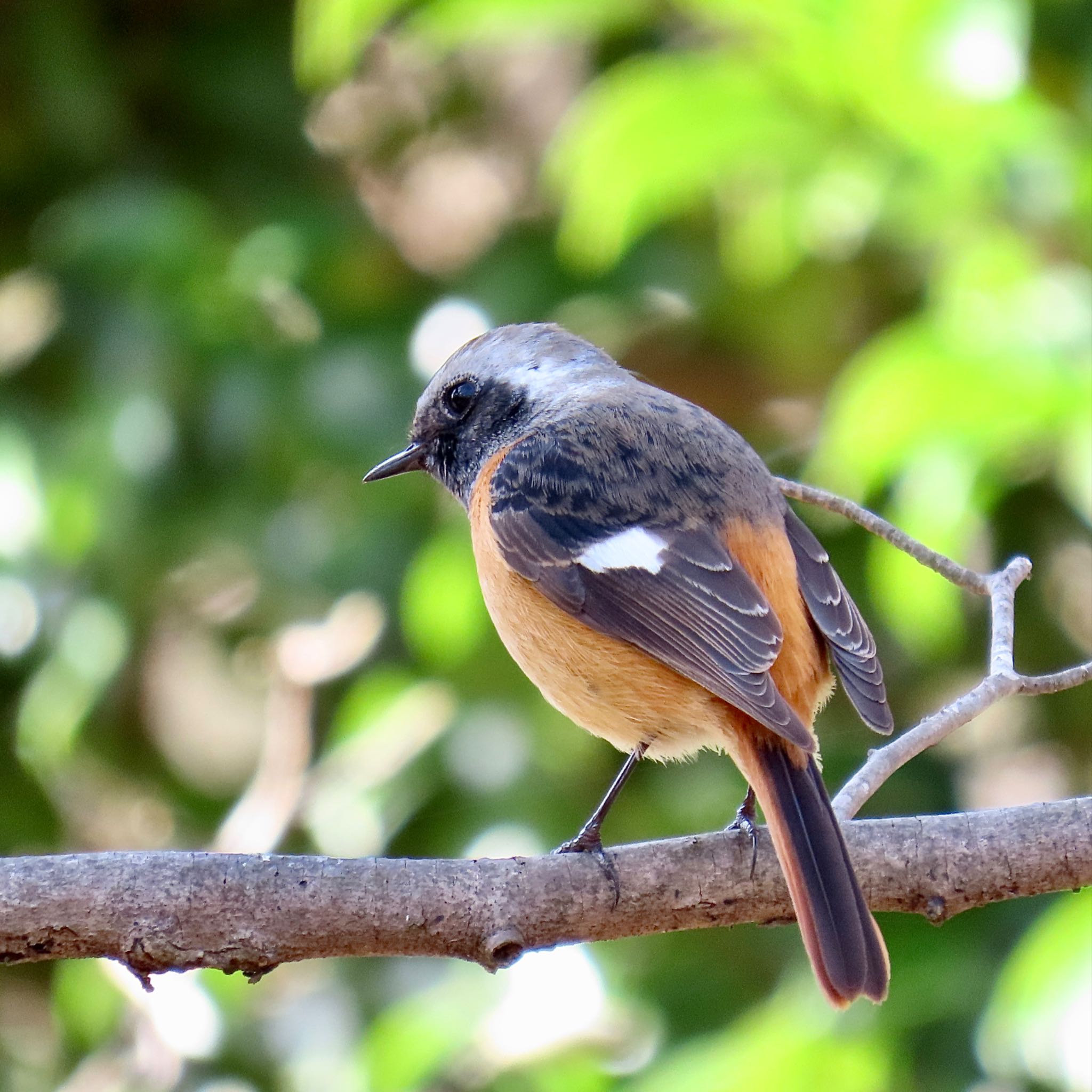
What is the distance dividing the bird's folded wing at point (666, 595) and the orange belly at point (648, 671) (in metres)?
0.04

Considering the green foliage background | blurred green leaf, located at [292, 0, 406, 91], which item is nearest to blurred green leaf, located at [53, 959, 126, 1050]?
the green foliage background

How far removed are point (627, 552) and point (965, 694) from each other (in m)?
0.74

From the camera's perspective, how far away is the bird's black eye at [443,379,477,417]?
3.89m

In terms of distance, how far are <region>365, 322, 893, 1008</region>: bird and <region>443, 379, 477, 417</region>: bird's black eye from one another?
30 cm

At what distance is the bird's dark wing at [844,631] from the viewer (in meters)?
2.91

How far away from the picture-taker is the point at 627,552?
314 centimetres

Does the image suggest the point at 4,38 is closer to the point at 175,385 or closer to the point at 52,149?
the point at 52,149

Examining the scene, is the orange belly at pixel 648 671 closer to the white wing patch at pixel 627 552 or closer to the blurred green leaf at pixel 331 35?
the white wing patch at pixel 627 552

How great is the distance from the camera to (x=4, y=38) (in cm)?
495

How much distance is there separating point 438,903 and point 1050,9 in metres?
3.00

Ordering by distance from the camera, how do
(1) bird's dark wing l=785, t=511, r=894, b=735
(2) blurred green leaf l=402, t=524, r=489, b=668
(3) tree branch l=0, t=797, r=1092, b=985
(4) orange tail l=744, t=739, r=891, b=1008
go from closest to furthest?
1. (3) tree branch l=0, t=797, r=1092, b=985
2. (4) orange tail l=744, t=739, r=891, b=1008
3. (1) bird's dark wing l=785, t=511, r=894, b=735
4. (2) blurred green leaf l=402, t=524, r=489, b=668

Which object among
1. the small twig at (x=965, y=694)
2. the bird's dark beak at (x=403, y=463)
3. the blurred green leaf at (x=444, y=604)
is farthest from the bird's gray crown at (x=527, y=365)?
the small twig at (x=965, y=694)

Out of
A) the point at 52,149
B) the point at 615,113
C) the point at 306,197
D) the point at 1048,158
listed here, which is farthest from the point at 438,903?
the point at 52,149

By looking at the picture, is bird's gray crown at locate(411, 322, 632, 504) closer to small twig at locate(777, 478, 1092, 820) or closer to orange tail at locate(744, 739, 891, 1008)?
small twig at locate(777, 478, 1092, 820)
